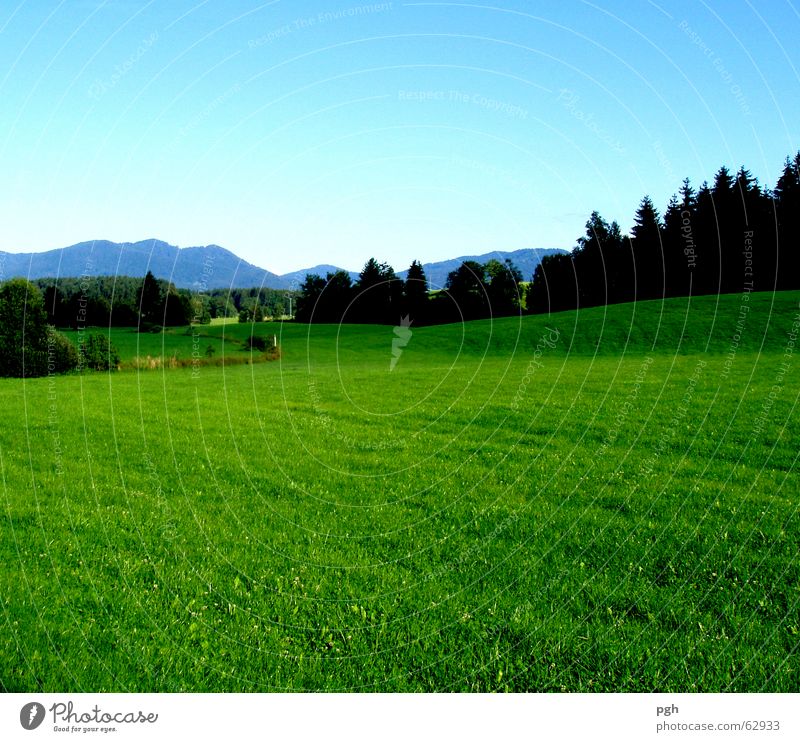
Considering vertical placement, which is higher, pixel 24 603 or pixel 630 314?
pixel 630 314

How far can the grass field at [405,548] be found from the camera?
6633 millimetres

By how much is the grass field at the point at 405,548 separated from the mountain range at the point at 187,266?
173 inches

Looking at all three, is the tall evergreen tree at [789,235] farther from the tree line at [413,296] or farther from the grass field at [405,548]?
the grass field at [405,548]

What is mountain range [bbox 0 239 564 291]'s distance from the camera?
42.5 ft

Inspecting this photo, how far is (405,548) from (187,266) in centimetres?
16896

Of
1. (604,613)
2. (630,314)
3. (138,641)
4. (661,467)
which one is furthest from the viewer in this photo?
(630,314)

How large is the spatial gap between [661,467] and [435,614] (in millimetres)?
8498

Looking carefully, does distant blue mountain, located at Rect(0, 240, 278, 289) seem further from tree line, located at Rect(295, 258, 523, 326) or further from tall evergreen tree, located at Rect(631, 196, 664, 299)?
tall evergreen tree, located at Rect(631, 196, 664, 299)

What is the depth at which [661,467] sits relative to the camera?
14.0m

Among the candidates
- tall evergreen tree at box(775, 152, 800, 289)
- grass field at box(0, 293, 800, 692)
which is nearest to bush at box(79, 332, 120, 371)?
grass field at box(0, 293, 800, 692)

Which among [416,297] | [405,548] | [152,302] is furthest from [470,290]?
[405,548]

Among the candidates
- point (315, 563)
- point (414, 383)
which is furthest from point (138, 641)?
point (414, 383)
